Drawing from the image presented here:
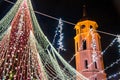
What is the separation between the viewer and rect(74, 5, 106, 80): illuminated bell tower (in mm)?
28688

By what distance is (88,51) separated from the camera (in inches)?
1158

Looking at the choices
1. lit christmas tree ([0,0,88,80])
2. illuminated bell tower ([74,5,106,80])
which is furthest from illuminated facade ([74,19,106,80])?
lit christmas tree ([0,0,88,80])

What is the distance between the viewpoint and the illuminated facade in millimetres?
28688

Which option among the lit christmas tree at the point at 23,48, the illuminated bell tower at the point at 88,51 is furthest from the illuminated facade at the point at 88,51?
the lit christmas tree at the point at 23,48

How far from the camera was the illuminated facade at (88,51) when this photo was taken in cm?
2869

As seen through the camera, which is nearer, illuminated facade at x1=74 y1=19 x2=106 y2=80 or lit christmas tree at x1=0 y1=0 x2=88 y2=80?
lit christmas tree at x1=0 y1=0 x2=88 y2=80

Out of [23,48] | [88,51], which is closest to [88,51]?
[88,51]

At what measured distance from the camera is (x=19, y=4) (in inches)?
368

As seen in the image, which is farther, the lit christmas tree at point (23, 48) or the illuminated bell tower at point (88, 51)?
the illuminated bell tower at point (88, 51)

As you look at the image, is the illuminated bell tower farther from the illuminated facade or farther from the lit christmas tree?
the lit christmas tree

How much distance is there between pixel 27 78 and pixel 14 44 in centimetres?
148

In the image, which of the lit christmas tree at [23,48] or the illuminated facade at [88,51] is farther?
the illuminated facade at [88,51]

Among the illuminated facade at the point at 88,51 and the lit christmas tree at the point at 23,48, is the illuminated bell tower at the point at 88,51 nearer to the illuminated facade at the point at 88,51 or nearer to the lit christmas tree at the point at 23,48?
the illuminated facade at the point at 88,51

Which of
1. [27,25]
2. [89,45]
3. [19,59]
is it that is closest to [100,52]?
[89,45]
